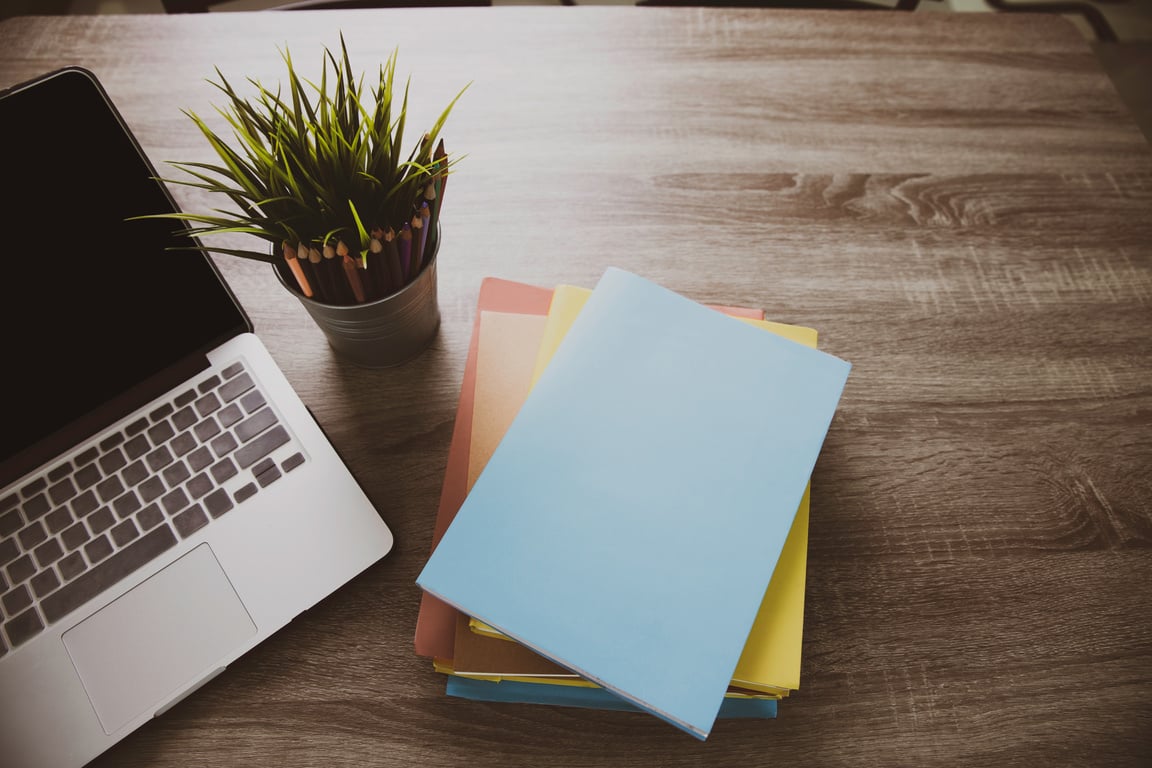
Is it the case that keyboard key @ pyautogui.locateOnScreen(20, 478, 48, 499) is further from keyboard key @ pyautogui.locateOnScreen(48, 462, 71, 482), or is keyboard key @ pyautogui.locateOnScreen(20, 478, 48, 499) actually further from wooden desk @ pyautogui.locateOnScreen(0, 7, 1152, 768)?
wooden desk @ pyautogui.locateOnScreen(0, 7, 1152, 768)

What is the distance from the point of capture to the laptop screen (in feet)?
1.58

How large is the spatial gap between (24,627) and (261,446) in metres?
0.21

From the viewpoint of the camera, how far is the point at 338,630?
535 millimetres

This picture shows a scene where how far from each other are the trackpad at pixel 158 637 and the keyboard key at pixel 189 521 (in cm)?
2

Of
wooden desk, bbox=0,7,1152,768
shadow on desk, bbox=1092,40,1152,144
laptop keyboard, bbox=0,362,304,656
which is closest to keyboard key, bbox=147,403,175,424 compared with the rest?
laptop keyboard, bbox=0,362,304,656

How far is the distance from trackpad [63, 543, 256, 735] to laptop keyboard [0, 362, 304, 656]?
0.02 metres

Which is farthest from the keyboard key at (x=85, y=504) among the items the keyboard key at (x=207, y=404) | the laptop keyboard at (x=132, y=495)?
the keyboard key at (x=207, y=404)

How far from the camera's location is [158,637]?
51 cm

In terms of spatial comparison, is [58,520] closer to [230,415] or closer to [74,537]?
[74,537]

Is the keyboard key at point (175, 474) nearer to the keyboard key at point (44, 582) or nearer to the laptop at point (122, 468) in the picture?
the laptop at point (122, 468)

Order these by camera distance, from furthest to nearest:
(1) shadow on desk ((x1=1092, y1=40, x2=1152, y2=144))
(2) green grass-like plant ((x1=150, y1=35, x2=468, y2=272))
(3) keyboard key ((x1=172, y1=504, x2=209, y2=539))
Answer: (1) shadow on desk ((x1=1092, y1=40, x2=1152, y2=144)), (3) keyboard key ((x1=172, y1=504, x2=209, y2=539)), (2) green grass-like plant ((x1=150, y1=35, x2=468, y2=272))

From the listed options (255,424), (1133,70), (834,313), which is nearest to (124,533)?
(255,424)

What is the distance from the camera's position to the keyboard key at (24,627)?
51cm

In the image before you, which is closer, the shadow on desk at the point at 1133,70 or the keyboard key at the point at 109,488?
the keyboard key at the point at 109,488
